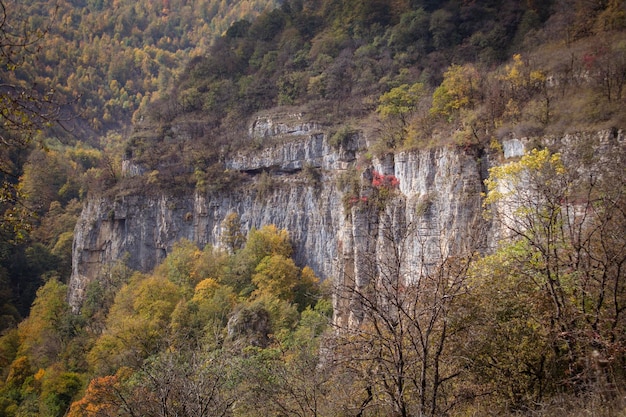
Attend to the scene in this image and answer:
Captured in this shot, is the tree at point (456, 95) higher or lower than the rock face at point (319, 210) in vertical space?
higher

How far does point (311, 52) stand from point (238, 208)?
1900cm

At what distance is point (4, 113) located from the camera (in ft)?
15.2

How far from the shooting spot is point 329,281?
25812 millimetres

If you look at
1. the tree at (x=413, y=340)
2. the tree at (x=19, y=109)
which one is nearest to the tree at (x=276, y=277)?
the tree at (x=413, y=340)

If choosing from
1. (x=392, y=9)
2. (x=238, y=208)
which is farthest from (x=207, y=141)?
(x=392, y=9)

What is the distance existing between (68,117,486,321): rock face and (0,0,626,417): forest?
1095 millimetres

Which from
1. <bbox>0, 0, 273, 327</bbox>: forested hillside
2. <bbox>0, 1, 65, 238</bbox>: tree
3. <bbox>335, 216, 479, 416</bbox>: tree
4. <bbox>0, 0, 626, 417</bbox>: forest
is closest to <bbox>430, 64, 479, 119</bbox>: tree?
<bbox>0, 0, 626, 417</bbox>: forest

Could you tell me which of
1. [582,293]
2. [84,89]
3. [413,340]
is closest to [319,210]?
[84,89]

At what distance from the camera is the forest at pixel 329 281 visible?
19.1 feet

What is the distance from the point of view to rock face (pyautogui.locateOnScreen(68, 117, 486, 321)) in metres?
18.3

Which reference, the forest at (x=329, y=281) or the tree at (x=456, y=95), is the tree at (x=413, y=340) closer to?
the forest at (x=329, y=281)

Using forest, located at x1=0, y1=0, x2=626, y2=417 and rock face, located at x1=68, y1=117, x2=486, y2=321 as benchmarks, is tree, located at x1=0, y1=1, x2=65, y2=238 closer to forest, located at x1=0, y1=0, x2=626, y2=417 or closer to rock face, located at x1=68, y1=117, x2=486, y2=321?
forest, located at x1=0, y1=0, x2=626, y2=417

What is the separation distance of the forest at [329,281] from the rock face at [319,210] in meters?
1.09

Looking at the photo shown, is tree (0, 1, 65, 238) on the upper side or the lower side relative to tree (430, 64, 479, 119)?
lower
